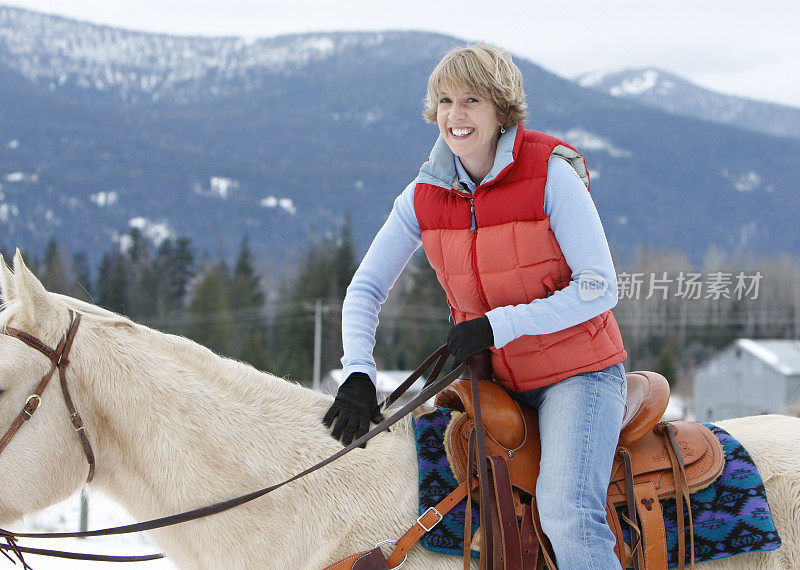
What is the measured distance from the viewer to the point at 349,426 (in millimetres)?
2691

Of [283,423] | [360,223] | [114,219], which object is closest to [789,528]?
[283,423]

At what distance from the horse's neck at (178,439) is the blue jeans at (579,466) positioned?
2.75ft

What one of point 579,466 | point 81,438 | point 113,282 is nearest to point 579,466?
point 579,466

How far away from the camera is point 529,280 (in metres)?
2.59

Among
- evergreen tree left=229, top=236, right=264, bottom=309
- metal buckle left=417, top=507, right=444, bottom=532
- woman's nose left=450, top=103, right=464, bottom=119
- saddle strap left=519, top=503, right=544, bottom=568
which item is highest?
woman's nose left=450, top=103, right=464, bottom=119

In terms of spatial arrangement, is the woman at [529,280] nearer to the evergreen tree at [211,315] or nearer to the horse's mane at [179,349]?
the horse's mane at [179,349]

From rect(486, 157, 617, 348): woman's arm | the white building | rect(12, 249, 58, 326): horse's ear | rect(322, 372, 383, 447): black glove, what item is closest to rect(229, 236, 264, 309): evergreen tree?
the white building

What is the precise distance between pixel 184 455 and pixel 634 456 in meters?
1.71

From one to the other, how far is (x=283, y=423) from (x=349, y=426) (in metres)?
0.26

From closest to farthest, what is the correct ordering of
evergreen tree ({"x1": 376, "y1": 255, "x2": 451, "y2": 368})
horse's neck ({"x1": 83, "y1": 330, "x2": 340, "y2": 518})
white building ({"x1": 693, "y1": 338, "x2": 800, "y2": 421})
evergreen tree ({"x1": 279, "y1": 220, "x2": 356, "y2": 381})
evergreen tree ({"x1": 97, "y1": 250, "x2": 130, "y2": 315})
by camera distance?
horse's neck ({"x1": 83, "y1": 330, "x2": 340, "y2": 518}), white building ({"x1": 693, "y1": 338, "x2": 800, "y2": 421}), evergreen tree ({"x1": 279, "y1": 220, "x2": 356, "y2": 381}), evergreen tree ({"x1": 376, "y1": 255, "x2": 451, "y2": 368}), evergreen tree ({"x1": 97, "y1": 250, "x2": 130, "y2": 315})

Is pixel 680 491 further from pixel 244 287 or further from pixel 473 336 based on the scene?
pixel 244 287

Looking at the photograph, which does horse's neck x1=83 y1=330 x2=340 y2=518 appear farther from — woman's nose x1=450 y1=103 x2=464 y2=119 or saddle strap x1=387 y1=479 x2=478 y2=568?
woman's nose x1=450 y1=103 x2=464 y2=119

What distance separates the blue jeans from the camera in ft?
8.05

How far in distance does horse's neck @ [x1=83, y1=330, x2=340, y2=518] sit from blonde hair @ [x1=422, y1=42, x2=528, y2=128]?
1.43 meters
